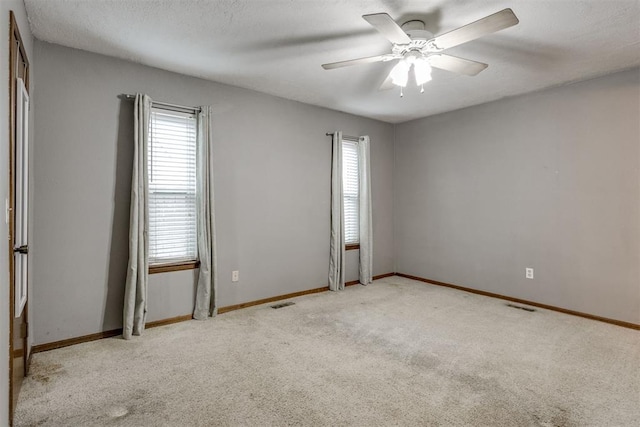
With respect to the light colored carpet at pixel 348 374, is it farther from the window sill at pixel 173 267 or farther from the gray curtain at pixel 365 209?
the gray curtain at pixel 365 209

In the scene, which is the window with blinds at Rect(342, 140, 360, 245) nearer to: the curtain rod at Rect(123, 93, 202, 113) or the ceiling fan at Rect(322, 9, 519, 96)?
the curtain rod at Rect(123, 93, 202, 113)

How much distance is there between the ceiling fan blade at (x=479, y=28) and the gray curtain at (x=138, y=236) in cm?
251

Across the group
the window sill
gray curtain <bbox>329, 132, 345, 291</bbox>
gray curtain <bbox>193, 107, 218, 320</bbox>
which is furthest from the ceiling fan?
the window sill

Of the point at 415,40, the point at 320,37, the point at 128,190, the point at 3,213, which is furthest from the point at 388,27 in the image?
the point at 128,190

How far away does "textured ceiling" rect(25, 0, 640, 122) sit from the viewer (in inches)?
92.9

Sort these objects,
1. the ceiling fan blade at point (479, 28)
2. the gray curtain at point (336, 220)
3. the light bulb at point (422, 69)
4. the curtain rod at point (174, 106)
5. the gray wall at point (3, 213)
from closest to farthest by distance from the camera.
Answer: the gray wall at point (3, 213) → the ceiling fan blade at point (479, 28) → the light bulb at point (422, 69) → the curtain rod at point (174, 106) → the gray curtain at point (336, 220)

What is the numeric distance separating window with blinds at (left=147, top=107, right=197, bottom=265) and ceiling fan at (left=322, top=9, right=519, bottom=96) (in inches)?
69.6

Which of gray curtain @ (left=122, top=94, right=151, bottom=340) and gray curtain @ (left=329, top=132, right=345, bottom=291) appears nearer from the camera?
gray curtain @ (left=122, top=94, right=151, bottom=340)

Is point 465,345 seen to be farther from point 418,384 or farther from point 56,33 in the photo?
point 56,33

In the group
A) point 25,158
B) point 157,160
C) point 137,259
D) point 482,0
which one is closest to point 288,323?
point 137,259

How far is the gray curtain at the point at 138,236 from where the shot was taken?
3098mm

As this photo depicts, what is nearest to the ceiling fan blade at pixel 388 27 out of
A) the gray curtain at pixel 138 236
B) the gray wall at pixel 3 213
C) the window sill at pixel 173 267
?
the gray wall at pixel 3 213

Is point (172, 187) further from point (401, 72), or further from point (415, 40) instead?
point (415, 40)

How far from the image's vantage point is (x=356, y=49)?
3.00 metres
